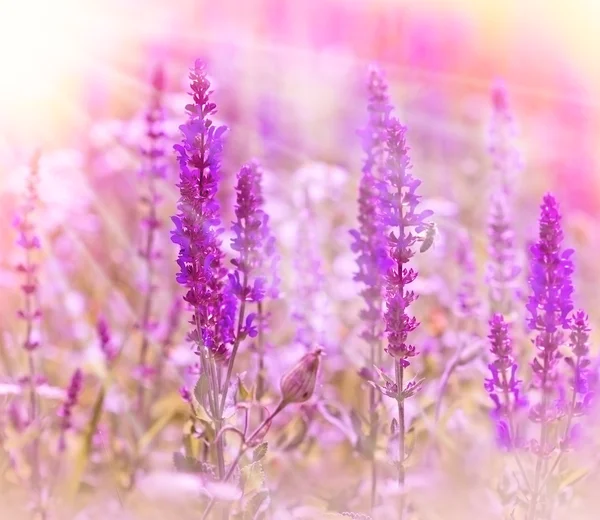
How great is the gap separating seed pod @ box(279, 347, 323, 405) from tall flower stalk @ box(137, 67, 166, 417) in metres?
0.67

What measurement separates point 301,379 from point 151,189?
0.77 m

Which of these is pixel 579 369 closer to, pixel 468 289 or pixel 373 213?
pixel 373 213

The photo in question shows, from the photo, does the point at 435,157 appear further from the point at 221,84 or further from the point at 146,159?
the point at 146,159

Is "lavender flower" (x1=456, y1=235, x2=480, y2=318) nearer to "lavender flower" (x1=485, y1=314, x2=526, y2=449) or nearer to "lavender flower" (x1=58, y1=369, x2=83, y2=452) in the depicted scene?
"lavender flower" (x1=485, y1=314, x2=526, y2=449)

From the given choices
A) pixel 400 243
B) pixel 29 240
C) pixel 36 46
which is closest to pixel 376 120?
pixel 400 243

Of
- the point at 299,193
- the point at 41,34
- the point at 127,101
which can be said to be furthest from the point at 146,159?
the point at 127,101

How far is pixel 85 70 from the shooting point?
2.46m

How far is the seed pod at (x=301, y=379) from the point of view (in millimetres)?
1039

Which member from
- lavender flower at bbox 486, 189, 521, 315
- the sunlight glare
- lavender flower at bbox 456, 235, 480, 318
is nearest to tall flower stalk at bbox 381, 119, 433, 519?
lavender flower at bbox 486, 189, 521, 315

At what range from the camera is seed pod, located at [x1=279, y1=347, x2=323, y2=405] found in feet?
3.41

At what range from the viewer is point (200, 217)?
3.28 ft

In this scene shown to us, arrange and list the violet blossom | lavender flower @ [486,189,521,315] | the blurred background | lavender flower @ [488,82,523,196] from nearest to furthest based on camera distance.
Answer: lavender flower @ [486,189,521,315]
the violet blossom
lavender flower @ [488,82,523,196]
the blurred background

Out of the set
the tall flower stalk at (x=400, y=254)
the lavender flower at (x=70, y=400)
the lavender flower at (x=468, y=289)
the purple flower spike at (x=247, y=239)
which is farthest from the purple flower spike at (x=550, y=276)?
the lavender flower at (x=70, y=400)

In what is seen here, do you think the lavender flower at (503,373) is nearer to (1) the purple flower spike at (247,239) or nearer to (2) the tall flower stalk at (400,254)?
(2) the tall flower stalk at (400,254)
